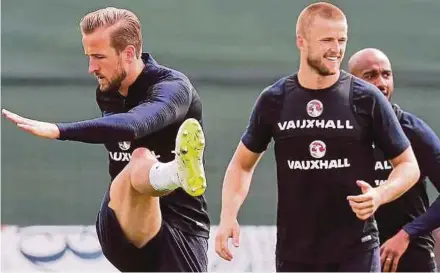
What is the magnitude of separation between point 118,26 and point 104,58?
0.12 metres

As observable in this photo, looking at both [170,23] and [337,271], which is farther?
[170,23]

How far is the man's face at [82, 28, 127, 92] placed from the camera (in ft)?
11.3

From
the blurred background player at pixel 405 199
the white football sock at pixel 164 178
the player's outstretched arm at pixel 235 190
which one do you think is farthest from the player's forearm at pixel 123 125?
the blurred background player at pixel 405 199

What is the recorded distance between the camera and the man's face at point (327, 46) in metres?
3.43

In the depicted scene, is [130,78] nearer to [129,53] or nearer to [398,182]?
[129,53]

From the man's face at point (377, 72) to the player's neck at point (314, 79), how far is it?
2.42ft

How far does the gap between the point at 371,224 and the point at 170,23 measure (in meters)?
2.43

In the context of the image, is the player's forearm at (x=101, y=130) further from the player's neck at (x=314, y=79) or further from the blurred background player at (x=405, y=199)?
the blurred background player at (x=405, y=199)

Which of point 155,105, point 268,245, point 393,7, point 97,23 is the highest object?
point 393,7

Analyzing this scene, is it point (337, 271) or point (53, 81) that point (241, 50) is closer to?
point (53, 81)

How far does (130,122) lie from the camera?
310 cm

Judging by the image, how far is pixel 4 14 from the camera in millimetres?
5676

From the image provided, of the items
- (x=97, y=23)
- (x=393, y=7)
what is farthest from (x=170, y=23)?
(x=97, y=23)

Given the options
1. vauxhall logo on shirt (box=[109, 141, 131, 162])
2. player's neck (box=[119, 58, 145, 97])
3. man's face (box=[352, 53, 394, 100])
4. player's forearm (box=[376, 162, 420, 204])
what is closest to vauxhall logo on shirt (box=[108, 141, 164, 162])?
vauxhall logo on shirt (box=[109, 141, 131, 162])
